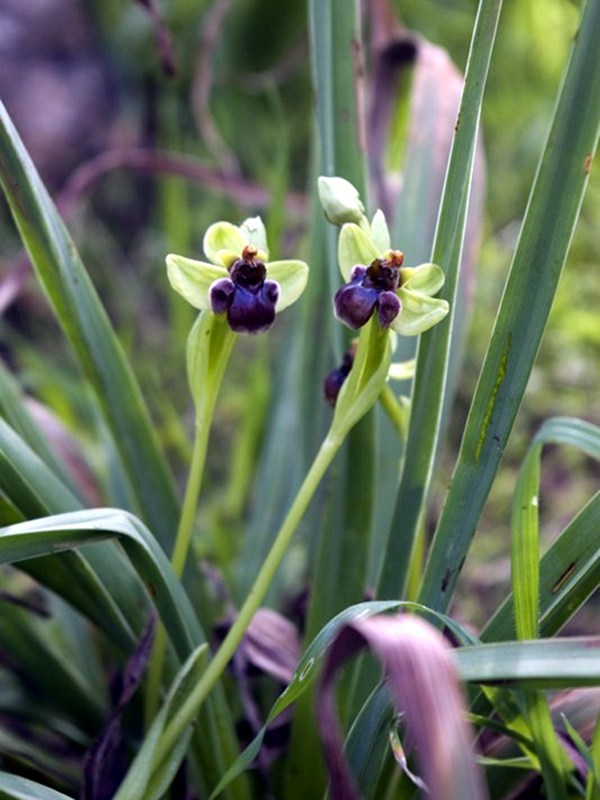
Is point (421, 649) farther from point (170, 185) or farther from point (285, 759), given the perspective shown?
point (170, 185)

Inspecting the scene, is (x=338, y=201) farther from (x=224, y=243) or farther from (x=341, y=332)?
(x=341, y=332)

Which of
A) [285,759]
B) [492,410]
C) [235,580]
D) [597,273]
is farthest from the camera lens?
[597,273]

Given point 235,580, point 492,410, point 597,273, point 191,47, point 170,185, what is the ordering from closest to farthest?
point 492,410
point 235,580
point 170,185
point 597,273
point 191,47

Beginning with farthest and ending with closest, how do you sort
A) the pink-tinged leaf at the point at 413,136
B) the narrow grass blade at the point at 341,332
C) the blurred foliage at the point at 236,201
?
the blurred foliage at the point at 236,201, the pink-tinged leaf at the point at 413,136, the narrow grass blade at the point at 341,332

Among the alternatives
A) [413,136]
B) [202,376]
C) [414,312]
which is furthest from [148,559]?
[413,136]

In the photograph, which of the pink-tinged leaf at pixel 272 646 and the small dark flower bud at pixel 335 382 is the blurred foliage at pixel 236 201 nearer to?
the pink-tinged leaf at pixel 272 646

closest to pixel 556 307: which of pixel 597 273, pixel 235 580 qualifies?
pixel 597 273

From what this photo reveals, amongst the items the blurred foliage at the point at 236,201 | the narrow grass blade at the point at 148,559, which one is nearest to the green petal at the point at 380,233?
the narrow grass blade at the point at 148,559
